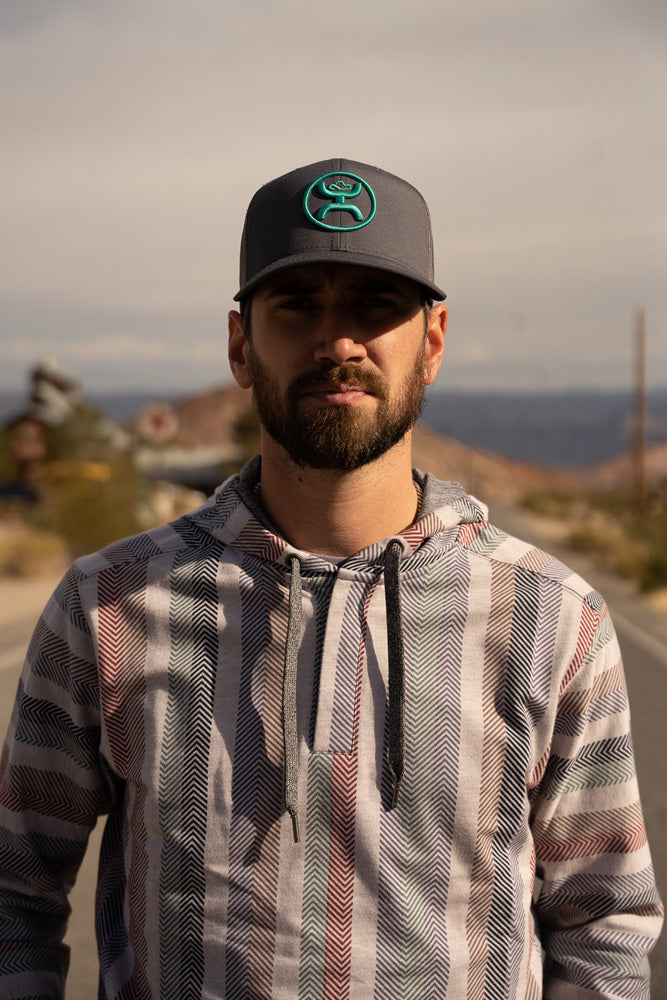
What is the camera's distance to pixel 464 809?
1774 millimetres

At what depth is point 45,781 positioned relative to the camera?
74.8 inches

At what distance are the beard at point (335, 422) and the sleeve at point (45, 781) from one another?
504 millimetres

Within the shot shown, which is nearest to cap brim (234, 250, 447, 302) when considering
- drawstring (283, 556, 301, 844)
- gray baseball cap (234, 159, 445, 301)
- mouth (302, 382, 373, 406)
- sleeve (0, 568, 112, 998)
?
gray baseball cap (234, 159, 445, 301)

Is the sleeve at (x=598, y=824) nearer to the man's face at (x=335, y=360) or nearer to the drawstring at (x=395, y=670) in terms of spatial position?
the drawstring at (x=395, y=670)

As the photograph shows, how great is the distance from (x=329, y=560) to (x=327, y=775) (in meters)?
0.40

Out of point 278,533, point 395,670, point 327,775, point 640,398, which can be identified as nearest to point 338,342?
point 278,533

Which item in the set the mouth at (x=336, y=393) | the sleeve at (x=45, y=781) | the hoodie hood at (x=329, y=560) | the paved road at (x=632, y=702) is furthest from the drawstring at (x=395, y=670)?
the paved road at (x=632, y=702)

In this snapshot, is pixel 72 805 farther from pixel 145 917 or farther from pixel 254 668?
pixel 254 668

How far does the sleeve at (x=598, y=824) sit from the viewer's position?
184cm

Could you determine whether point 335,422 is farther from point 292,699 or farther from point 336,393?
point 292,699

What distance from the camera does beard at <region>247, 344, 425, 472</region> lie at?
1864 mm

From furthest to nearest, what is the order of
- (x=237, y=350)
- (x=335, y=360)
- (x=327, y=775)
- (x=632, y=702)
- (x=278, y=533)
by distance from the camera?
(x=632, y=702), (x=237, y=350), (x=278, y=533), (x=335, y=360), (x=327, y=775)

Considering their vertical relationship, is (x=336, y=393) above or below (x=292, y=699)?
above

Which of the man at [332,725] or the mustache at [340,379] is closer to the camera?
the man at [332,725]
